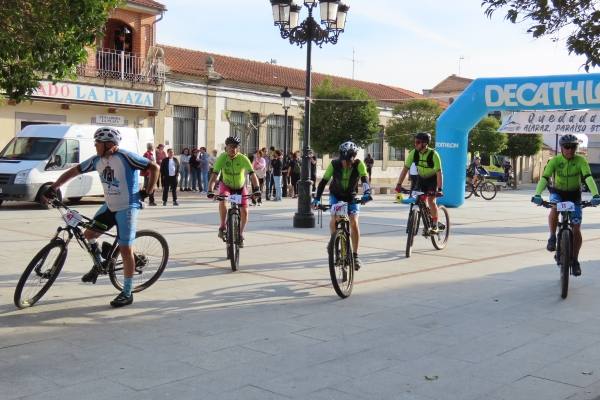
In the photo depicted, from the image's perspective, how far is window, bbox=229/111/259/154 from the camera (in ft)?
→ 112

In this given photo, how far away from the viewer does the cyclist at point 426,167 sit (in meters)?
10.7

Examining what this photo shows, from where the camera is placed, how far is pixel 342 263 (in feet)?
24.6

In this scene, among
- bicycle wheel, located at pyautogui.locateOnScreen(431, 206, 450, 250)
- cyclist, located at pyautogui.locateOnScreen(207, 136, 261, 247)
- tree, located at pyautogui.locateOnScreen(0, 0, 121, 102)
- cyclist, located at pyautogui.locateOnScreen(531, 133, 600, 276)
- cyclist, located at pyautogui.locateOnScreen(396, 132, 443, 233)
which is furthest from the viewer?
bicycle wheel, located at pyautogui.locateOnScreen(431, 206, 450, 250)

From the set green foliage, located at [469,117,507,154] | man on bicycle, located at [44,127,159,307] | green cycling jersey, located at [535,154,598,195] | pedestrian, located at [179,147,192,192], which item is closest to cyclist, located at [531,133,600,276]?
green cycling jersey, located at [535,154,598,195]

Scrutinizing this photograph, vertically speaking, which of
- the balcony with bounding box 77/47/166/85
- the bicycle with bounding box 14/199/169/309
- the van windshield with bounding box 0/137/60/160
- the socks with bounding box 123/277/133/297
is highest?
the balcony with bounding box 77/47/166/85

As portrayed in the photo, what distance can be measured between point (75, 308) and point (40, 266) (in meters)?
0.51

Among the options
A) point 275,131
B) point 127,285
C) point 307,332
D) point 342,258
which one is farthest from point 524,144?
point 307,332

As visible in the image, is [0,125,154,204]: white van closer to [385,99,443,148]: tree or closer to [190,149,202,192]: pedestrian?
[190,149,202,192]: pedestrian

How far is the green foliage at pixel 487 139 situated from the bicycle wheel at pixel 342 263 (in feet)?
114

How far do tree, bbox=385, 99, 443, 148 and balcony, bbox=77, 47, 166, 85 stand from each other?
15.2 m

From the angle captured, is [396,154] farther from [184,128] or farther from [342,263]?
[342,263]

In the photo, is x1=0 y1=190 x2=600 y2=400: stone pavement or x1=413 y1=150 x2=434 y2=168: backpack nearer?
x1=0 y1=190 x2=600 y2=400: stone pavement

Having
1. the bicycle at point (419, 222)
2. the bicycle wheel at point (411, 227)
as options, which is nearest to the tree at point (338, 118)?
the bicycle at point (419, 222)

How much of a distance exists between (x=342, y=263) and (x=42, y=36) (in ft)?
12.6
